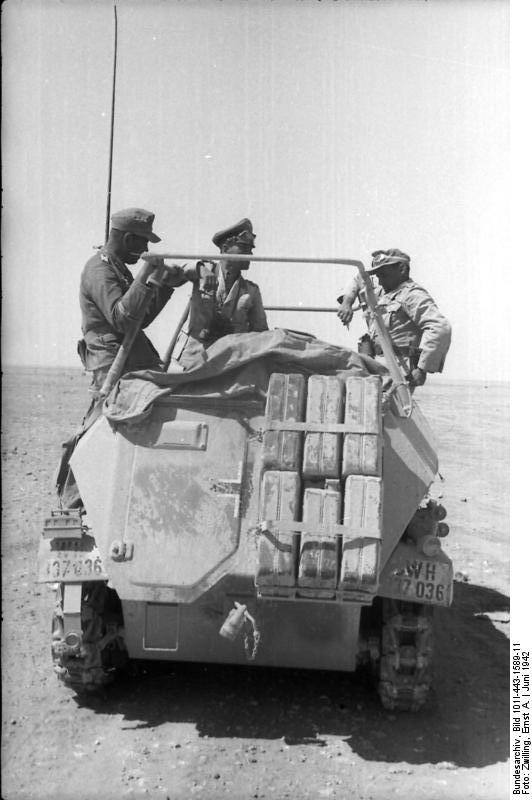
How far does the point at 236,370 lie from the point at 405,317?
2113 mm

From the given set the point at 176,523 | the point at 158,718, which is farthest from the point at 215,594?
the point at 158,718

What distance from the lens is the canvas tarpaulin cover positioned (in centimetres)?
464

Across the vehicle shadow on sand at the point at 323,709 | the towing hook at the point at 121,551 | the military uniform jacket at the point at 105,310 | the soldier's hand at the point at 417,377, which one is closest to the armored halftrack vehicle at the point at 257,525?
the towing hook at the point at 121,551

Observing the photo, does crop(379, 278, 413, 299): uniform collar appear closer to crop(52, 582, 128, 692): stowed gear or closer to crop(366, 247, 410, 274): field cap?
crop(366, 247, 410, 274): field cap

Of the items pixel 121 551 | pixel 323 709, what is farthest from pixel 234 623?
pixel 323 709

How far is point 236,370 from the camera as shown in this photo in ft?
15.5

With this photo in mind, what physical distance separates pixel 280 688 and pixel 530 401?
2.32 m

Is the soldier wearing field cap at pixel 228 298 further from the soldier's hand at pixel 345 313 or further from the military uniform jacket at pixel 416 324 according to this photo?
the military uniform jacket at pixel 416 324

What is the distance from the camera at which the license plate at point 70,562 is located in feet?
14.8

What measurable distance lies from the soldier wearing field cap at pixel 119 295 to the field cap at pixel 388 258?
5.38ft

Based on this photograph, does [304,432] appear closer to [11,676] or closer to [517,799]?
[517,799]

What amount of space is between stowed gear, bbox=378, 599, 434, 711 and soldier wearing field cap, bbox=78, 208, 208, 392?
2.25 meters

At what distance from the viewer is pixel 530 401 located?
4.45 m

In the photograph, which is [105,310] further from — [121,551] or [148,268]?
[121,551]
